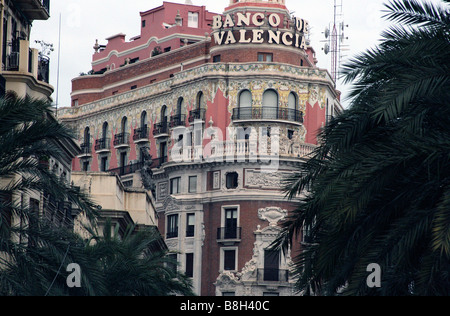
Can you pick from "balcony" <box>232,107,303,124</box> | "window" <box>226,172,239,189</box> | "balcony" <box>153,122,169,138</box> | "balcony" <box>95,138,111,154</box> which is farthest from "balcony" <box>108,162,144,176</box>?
"balcony" <box>232,107,303,124</box>

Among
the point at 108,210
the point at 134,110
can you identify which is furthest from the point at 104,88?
the point at 108,210

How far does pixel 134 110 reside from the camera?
10950 centimetres

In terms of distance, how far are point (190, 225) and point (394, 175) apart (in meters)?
71.1

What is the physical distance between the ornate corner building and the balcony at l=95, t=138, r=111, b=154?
3.48ft

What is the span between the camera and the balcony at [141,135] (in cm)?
10750

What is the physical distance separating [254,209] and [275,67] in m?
10.5

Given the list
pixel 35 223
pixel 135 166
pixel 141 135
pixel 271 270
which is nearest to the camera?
pixel 35 223

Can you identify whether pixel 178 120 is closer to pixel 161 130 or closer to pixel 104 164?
pixel 161 130

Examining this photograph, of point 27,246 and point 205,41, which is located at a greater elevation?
point 205,41

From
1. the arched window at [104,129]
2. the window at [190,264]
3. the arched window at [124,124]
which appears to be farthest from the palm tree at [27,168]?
the arched window at [104,129]

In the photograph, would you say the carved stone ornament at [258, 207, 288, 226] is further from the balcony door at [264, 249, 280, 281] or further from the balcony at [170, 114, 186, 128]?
the balcony at [170, 114, 186, 128]

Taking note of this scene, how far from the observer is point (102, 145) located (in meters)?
111

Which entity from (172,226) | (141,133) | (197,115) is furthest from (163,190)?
(141,133)
